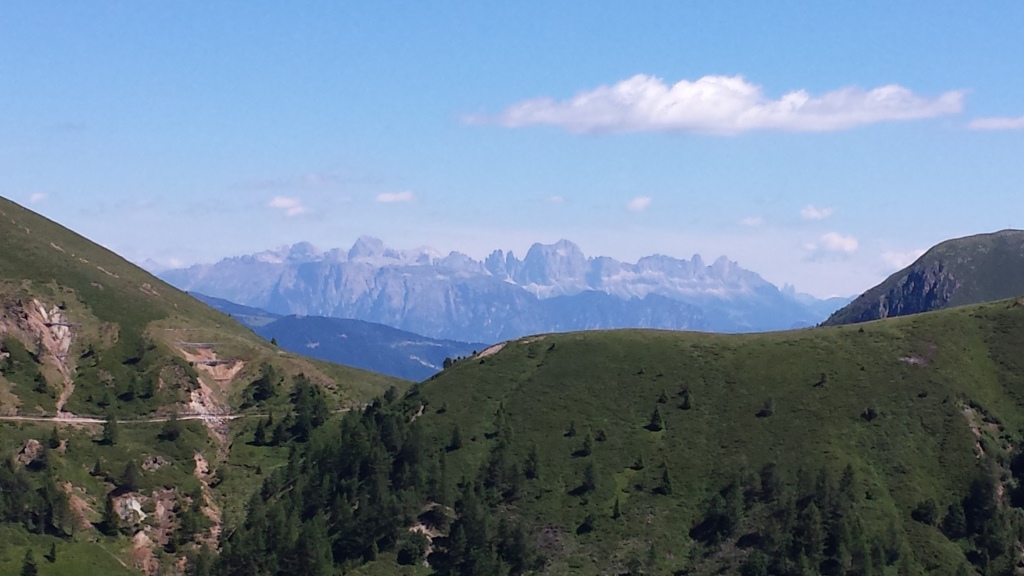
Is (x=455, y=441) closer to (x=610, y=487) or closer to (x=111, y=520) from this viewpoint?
(x=610, y=487)

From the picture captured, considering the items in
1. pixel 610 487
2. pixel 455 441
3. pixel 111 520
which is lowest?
pixel 111 520

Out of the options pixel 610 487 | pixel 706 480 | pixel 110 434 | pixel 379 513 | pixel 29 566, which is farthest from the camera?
pixel 110 434

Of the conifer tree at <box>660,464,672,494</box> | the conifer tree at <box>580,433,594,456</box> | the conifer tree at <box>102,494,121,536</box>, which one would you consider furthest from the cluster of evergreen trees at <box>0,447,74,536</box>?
the conifer tree at <box>660,464,672,494</box>

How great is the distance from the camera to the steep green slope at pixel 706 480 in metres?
153

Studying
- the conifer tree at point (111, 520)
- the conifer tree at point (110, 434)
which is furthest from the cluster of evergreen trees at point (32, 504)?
the conifer tree at point (110, 434)

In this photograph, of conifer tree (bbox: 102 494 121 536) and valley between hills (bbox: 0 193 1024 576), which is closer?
valley between hills (bbox: 0 193 1024 576)

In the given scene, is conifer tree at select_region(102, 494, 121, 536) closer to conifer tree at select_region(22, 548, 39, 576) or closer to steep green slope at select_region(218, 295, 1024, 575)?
steep green slope at select_region(218, 295, 1024, 575)

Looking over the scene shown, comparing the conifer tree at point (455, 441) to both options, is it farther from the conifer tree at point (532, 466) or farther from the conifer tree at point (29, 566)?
the conifer tree at point (29, 566)

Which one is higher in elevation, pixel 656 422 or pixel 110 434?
pixel 656 422

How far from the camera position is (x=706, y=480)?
169875mm

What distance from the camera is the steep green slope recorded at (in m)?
153

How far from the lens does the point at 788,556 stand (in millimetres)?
148000

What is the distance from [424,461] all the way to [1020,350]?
397ft

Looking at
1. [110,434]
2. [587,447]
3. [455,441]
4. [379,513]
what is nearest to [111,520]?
[110,434]
